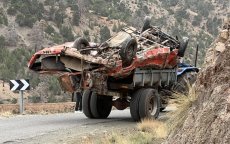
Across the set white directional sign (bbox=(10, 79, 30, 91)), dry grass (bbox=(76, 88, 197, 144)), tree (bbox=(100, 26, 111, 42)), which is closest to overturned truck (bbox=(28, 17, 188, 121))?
dry grass (bbox=(76, 88, 197, 144))

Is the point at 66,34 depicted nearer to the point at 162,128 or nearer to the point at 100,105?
the point at 100,105

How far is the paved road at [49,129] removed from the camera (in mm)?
11492

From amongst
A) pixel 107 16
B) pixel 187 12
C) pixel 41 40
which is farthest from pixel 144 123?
pixel 187 12

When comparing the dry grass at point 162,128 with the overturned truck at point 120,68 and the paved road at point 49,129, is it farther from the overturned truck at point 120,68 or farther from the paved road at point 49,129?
the overturned truck at point 120,68

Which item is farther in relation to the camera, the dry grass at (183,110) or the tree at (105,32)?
the tree at (105,32)

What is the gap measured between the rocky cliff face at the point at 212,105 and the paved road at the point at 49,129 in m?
4.55

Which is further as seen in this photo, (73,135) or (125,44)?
(125,44)

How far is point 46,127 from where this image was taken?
1366 cm

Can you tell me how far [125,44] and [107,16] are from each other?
4932cm

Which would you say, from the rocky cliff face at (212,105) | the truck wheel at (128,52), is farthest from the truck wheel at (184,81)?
the rocky cliff face at (212,105)

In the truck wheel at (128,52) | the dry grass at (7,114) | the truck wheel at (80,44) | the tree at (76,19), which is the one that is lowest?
the dry grass at (7,114)

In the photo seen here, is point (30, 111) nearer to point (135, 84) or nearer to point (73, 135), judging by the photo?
point (135, 84)

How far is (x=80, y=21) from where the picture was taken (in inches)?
2288

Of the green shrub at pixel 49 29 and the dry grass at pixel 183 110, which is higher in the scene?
the green shrub at pixel 49 29
